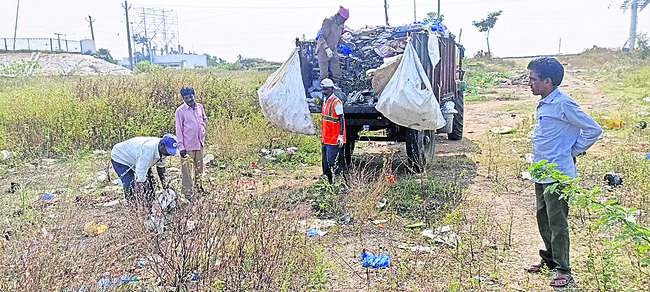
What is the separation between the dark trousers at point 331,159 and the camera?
17.2ft

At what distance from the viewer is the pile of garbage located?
583 centimetres

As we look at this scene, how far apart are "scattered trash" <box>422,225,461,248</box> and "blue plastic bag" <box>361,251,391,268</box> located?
503 millimetres

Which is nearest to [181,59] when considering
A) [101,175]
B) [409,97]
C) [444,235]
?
[101,175]

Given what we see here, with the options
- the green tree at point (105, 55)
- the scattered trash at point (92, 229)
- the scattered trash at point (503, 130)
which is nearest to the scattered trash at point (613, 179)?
the scattered trash at point (503, 130)

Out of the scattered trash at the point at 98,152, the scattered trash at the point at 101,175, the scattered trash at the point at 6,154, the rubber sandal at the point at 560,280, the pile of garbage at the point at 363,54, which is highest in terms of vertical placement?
the pile of garbage at the point at 363,54

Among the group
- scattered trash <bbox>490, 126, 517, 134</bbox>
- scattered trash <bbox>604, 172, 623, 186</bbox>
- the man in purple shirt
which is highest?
the man in purple shirt

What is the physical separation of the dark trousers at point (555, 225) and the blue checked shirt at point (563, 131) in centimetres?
15

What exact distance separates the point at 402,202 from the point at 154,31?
65.1 metres

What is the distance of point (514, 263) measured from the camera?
3.48 meters

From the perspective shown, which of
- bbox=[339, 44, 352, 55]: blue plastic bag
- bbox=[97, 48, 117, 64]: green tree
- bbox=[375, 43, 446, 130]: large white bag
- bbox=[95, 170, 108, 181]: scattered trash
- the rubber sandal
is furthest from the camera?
bbox=[97, 48, 117, 64]: green tree

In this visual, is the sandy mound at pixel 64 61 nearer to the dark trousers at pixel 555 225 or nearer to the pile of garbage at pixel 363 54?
the pile of garbage at pixel 363 54

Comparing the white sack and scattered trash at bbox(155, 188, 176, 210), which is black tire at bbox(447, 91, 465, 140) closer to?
the white sack

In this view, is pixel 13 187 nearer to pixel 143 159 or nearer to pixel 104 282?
pixel 143 159

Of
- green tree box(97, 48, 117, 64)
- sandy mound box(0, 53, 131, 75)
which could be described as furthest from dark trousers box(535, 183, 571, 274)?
green tree box(97, 48, 117, 64)
